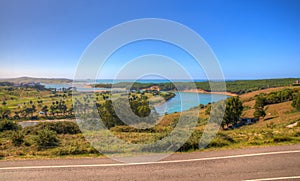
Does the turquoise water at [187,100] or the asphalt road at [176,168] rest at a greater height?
the turquoise water at [187,100]

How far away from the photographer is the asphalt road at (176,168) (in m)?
5.73

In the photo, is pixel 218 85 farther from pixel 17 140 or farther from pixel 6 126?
pixel 6 126

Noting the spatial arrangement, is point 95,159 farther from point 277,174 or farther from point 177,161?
point 277,174

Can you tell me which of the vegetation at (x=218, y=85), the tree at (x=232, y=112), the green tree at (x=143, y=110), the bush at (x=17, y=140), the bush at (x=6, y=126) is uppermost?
the vegetation at (x=218, y=85)

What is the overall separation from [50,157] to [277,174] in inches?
305

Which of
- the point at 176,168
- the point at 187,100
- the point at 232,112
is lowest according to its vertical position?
the point at 232,112

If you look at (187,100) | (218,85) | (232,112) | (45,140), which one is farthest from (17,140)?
(232,112)

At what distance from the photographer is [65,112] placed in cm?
8444

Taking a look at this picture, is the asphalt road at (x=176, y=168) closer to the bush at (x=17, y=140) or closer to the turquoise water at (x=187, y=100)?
the bush at (x=17, y=140)

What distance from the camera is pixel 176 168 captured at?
6355 millimetres

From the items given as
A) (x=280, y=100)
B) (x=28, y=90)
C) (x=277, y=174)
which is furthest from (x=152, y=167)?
(x=28, y=90)

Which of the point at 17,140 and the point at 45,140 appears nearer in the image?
the point at 45,140

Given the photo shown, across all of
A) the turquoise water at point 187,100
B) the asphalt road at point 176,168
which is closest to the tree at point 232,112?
the turquoise water at point 187,100

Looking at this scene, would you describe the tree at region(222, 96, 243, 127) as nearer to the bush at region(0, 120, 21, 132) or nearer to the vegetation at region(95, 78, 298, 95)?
the vegetation at region(95, 78, 298, 95)
